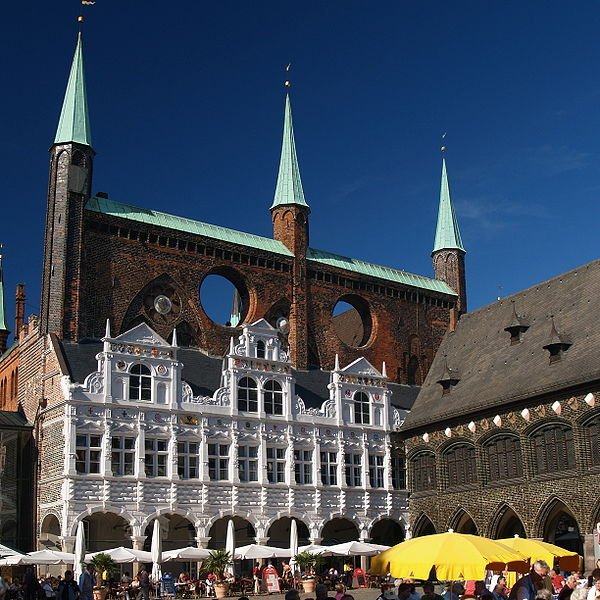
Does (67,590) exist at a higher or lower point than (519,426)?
lower

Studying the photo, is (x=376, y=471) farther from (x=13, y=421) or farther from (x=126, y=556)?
(x=13, y=421)

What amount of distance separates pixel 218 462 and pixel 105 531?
549 centimetres

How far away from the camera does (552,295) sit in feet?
150

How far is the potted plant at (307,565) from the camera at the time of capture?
37.5 meters

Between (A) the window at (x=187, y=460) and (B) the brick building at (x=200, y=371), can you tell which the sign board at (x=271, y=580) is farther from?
(A) the window at (x=187, y=460)

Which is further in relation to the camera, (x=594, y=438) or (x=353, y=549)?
(x=353, y=549)

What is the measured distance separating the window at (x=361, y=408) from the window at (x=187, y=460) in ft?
30.4

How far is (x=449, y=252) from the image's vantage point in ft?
188

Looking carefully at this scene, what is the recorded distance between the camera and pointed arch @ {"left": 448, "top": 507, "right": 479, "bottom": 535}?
43.3 metres

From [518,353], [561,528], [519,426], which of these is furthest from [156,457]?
[561,528]

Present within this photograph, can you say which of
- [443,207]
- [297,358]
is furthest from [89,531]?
[443,207]

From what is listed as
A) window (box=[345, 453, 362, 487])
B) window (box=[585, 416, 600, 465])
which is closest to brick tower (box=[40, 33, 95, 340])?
window (box=[345, 453, 362, 487])

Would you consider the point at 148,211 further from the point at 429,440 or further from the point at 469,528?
the point at 469,528

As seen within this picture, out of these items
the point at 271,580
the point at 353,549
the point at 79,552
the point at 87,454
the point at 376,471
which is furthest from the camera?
the point at 376,471
